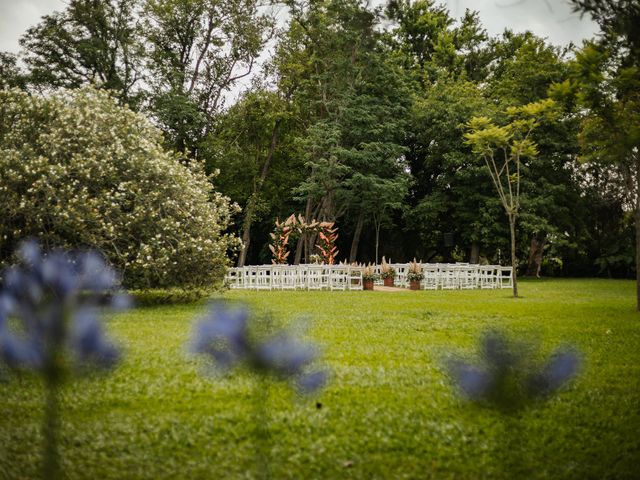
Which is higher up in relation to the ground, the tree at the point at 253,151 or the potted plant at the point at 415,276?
the tree at the point at 253,151

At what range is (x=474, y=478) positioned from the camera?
99.9 inches

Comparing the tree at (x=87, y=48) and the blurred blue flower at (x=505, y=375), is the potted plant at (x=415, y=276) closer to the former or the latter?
the tree at (x=87, y=48)

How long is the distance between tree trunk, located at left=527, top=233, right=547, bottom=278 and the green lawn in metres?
24.0

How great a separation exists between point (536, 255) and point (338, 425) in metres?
27.9

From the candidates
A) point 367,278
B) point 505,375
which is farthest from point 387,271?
point 505,375

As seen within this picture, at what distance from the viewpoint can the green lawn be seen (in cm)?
264

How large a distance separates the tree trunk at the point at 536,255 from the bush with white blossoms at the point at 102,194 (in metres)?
21.1

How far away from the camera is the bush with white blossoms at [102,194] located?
920cm

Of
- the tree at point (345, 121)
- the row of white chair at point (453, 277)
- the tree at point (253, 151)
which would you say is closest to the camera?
the row of white chair at point (453, 277)

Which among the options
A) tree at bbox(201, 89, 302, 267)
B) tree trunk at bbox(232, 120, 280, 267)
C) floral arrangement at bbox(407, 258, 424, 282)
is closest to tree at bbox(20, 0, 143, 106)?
tree at bbox(201, 89, 302, 267)

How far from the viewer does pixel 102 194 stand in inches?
383

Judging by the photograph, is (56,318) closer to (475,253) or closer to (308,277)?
(308,277)

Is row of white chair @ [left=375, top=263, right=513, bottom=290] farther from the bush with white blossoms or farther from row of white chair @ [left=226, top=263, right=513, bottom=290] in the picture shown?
the bush with white blossoms

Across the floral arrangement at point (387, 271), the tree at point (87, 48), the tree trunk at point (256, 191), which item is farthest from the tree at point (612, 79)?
the tree trunk at point (256, 191)
